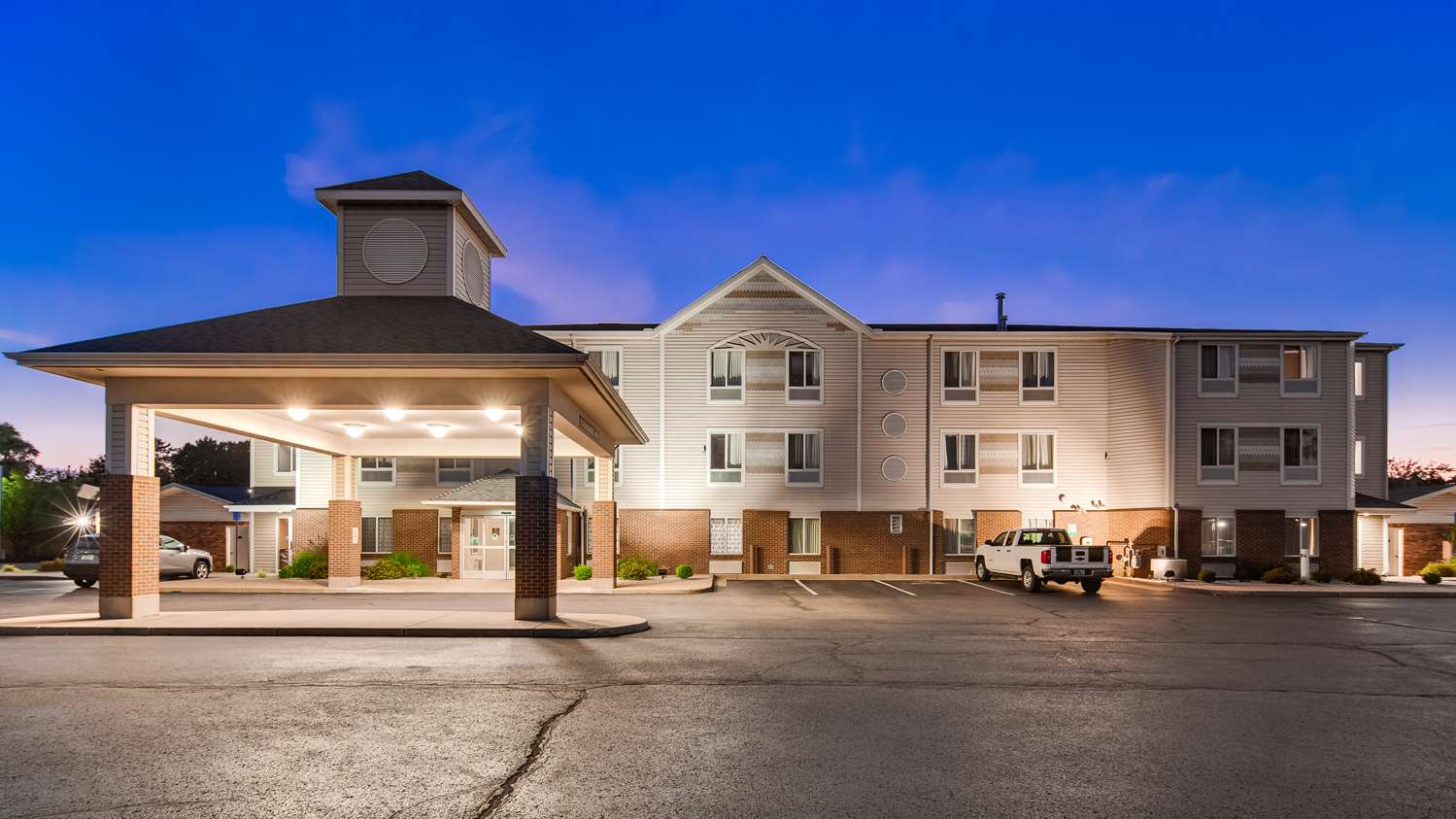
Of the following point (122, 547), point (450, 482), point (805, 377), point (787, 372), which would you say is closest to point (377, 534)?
point (450, 482)

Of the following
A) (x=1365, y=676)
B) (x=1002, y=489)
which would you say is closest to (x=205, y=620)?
(x=1365, y=676)

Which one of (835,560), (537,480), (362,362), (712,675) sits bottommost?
(835,560)

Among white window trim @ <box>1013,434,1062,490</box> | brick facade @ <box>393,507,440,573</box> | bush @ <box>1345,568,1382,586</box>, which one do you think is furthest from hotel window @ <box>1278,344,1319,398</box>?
brick facade @ <box>393,507,440,573</box>

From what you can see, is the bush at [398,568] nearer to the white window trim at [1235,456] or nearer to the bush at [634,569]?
the bush at [634,569]

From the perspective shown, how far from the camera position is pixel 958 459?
3641cm

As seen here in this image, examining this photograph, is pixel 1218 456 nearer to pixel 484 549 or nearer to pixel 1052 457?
pixel 1052 457

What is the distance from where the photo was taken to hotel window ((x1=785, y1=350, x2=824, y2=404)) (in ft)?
118

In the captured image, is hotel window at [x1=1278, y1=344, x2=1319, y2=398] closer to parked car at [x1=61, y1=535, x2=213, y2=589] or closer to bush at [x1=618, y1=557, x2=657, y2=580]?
bush at [x1=618, y1=557, x2=657, y2=580]

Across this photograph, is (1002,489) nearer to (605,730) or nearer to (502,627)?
(502,627)

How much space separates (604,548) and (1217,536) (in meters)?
22.2

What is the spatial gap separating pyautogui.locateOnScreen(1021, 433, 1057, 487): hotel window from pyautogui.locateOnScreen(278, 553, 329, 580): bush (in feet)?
83.7

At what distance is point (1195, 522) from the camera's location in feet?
108

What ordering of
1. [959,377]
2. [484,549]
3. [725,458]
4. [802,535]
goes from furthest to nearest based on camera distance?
[959,377]
[802,535]
[725,458]
[484,549]

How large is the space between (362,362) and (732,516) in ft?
71.0
